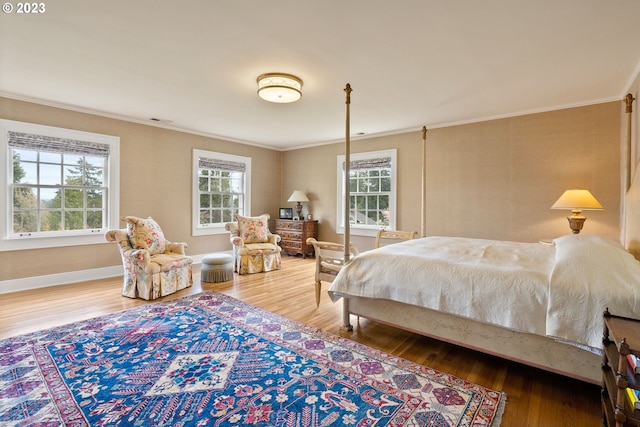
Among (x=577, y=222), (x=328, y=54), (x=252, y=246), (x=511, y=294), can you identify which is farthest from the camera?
(x=252, y=246)

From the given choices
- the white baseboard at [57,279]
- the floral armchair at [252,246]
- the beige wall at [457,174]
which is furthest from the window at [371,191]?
the white baseboard at [57,279]

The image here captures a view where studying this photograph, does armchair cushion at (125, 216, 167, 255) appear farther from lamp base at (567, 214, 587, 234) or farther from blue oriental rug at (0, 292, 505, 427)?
lamp base at (567, 214, 587, 234)

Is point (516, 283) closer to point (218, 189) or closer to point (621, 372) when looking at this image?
point (621, 372)

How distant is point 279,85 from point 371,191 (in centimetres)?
329

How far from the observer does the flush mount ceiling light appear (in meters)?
3.09

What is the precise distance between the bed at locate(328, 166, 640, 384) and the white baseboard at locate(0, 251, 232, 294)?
3.95 metres

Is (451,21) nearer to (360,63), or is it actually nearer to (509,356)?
(360,63)

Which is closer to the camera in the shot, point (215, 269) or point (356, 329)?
point (356, 329)

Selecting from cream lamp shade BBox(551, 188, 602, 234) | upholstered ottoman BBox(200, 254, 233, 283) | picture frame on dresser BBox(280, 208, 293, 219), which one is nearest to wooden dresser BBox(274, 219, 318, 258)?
picture frame on dresser BBox(280, 208, 293, 219)

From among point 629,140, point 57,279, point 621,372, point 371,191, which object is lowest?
point 57,279

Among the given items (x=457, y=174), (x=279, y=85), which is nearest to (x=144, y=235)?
(x=279, y=85)

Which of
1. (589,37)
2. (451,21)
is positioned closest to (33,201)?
(451,21)

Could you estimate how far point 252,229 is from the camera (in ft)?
17.6

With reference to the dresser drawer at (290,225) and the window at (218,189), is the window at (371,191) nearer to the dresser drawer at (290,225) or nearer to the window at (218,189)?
the dresser drawer at (290,225)
